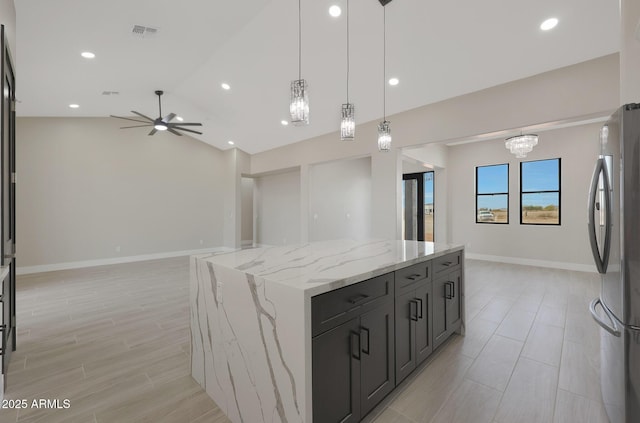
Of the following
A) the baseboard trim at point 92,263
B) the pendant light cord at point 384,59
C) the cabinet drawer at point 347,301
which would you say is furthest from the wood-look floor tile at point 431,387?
the baseboard trim at point 92,263

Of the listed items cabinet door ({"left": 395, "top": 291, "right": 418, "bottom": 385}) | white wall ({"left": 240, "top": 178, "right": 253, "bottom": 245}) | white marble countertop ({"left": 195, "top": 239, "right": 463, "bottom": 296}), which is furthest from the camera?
white wall ({"left": 240, "top": 178, "right": 253, "bottom": 245})

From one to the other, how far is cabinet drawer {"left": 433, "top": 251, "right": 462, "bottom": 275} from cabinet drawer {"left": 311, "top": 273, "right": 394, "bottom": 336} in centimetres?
73

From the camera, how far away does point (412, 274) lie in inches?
80.3

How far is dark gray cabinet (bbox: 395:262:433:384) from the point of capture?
6.23ft

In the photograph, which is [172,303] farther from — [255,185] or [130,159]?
[255,185]

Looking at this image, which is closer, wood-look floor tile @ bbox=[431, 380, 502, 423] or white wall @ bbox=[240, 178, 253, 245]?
wood-look floor tile @ bbox=[431, 380, 502, 423]

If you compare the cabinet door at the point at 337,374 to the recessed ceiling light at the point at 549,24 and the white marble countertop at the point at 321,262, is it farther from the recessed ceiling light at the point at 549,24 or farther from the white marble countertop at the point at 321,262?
the recessed ceiling light at the point at 549,24

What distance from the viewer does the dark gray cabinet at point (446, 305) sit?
2352mm

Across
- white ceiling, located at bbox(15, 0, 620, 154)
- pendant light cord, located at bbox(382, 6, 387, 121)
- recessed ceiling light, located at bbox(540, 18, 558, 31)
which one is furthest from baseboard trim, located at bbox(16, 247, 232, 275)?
recessed ceiling light, located at bbox(540, 18, 558, 31)

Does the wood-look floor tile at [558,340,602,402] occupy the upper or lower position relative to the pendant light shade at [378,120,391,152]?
lower

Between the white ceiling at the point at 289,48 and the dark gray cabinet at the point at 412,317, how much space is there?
9.23 feet

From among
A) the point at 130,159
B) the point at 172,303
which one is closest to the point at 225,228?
the point at 130,159

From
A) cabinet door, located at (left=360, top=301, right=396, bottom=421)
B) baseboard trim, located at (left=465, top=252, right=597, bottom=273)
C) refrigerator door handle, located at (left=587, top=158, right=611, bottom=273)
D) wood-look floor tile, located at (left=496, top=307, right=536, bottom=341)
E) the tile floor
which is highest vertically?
refrigerator door handle, located at (left=587, top=158, right=611, bottom=273)

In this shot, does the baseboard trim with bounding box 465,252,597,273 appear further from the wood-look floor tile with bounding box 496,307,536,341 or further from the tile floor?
the wood-look floor tile with bounding box 496,307,536,341
